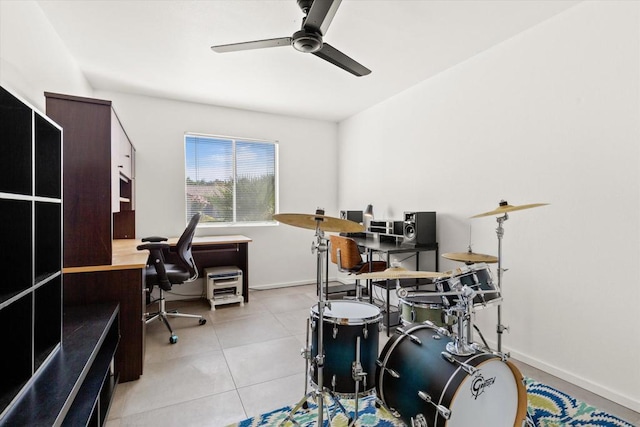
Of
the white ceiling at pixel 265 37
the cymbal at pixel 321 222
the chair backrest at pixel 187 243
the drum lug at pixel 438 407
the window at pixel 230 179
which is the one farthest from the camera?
the window at pixel 230 179

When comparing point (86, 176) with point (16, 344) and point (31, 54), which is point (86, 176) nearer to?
point (31, 54)

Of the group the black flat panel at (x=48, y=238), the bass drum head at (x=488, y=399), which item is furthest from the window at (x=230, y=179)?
the bass drum head at (x=488, y=399)

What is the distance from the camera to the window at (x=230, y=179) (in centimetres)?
425

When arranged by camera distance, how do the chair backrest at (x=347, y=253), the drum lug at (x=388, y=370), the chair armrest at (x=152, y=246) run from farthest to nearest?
the chair backrest at (x=347, y=253)
the chair armrest at (x=152, y=246)
the drum lug at (x=388, y=370)

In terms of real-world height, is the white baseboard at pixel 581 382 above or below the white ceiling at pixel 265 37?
below

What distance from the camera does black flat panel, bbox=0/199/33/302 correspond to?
1185 mm

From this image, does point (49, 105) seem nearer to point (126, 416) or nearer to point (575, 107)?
point (126, 416)

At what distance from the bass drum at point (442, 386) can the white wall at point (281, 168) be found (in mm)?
3219

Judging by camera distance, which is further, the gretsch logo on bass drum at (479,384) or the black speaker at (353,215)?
the black speaker at (353,215)

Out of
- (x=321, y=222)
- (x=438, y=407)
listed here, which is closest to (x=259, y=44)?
(x=321, y=222)

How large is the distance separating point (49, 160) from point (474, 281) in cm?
232

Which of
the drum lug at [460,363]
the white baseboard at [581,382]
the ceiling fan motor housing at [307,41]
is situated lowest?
the white baseboard at [581,382]

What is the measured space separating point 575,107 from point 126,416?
3.56 m

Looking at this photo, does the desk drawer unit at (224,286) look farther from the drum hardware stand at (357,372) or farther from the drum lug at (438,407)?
the drum lug at (438,407)
